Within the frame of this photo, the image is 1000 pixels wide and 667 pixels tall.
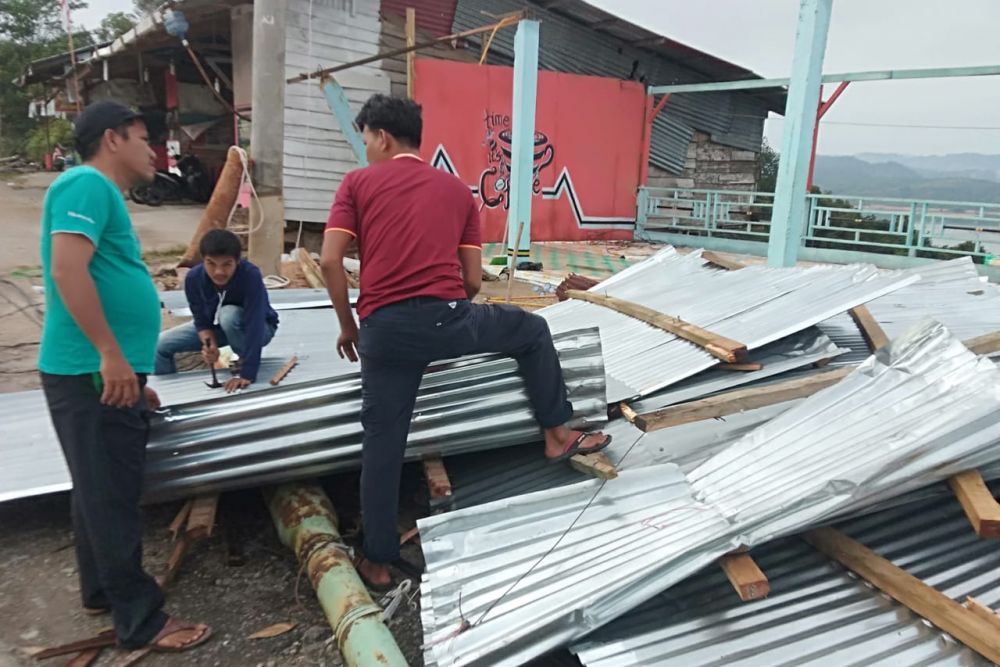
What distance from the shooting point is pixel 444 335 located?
7.88 ft

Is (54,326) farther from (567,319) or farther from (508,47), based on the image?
(508,47)

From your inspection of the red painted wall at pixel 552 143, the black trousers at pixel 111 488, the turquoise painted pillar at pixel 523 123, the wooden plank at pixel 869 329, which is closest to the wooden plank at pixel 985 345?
the wooden plank at pixel 869 329

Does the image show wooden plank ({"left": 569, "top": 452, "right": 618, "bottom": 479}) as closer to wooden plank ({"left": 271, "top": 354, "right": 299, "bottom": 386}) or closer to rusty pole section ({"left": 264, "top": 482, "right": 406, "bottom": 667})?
rusty pole section ({"left": 264, "top": 482, "right": 406, "bottom": 667})

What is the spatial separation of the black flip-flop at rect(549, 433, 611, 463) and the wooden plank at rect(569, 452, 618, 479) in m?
0.03

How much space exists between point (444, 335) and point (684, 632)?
1.19 metres

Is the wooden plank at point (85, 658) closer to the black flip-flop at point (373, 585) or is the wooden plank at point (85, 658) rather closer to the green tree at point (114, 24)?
the black flip-flop at point (373, 585)

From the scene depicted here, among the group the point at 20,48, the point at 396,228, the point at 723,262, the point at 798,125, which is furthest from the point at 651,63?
the point at 20,48

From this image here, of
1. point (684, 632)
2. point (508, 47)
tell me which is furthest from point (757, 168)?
point (684, 632)

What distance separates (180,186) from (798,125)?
1371 centimetres

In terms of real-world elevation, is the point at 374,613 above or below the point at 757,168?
below

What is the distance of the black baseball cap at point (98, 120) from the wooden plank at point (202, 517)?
1.37 m

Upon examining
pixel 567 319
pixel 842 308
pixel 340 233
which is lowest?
pixel 567 319

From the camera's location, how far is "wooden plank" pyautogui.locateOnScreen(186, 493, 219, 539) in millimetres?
2564

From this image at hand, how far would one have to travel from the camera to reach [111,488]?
7.12 feet
